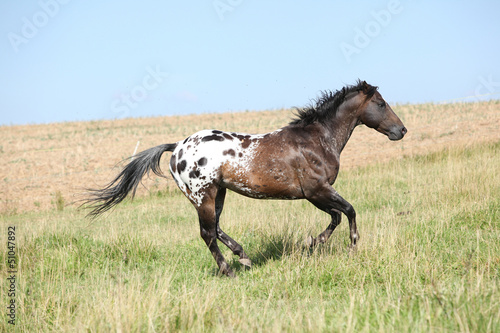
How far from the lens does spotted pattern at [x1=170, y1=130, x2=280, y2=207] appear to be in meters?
5.59

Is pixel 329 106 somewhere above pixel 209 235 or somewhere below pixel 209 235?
above

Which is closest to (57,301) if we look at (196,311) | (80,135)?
(196,311)

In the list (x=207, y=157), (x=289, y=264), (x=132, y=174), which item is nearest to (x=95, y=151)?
(x=132, y=174)

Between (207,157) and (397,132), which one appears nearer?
(207,157)

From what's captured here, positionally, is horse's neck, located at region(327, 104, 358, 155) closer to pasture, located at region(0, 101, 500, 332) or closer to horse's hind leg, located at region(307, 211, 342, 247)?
horse's hind leg, located at region(307, 211, 342, 247)

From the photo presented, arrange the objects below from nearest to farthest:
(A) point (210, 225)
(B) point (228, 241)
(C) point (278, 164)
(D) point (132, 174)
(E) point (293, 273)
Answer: (E) point (293, 273) → (C) point (278, 164) → (A) point (210, 225) → (B) point (228, 241) → (D) point (132, 174)

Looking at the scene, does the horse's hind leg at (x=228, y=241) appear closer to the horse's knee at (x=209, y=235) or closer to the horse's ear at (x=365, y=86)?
the horse's knee at (x=209, y=235)

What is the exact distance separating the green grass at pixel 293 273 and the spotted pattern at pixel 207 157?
1.07 m

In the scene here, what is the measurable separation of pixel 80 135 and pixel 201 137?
3144 cm

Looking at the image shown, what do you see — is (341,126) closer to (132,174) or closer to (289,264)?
(289,264)

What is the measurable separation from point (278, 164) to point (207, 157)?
3.02ft

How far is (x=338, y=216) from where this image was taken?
5.75m

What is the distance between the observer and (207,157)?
5.61 m

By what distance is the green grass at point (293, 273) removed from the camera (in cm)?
336
